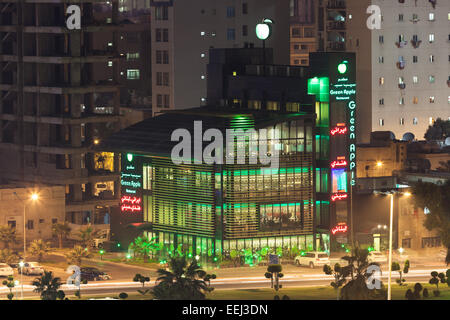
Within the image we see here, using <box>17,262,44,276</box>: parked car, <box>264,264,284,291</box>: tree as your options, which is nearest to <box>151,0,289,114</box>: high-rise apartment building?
<box>17,262,44,276</box>: parked car

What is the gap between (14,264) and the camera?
133 meters

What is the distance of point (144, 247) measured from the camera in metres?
138

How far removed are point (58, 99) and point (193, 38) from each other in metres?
32.3

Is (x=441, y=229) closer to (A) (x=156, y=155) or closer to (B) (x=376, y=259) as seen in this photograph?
(B) (x=376, y=259)

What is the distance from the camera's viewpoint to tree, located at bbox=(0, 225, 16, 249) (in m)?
141

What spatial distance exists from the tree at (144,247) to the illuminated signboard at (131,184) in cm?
522

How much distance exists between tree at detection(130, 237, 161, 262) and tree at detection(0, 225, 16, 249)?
44.8 ft

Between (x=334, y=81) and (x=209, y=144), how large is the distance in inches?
613

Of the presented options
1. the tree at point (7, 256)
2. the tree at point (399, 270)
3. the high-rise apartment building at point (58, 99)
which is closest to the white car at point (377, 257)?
the tree at point (399, 270)

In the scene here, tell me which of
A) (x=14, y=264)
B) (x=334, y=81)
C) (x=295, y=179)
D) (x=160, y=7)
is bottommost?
(x=14, y=264)

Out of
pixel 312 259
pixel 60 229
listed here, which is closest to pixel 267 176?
pixel 312 259

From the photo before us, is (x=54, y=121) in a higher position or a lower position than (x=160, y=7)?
lower

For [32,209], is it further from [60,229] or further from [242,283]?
[242,283]
